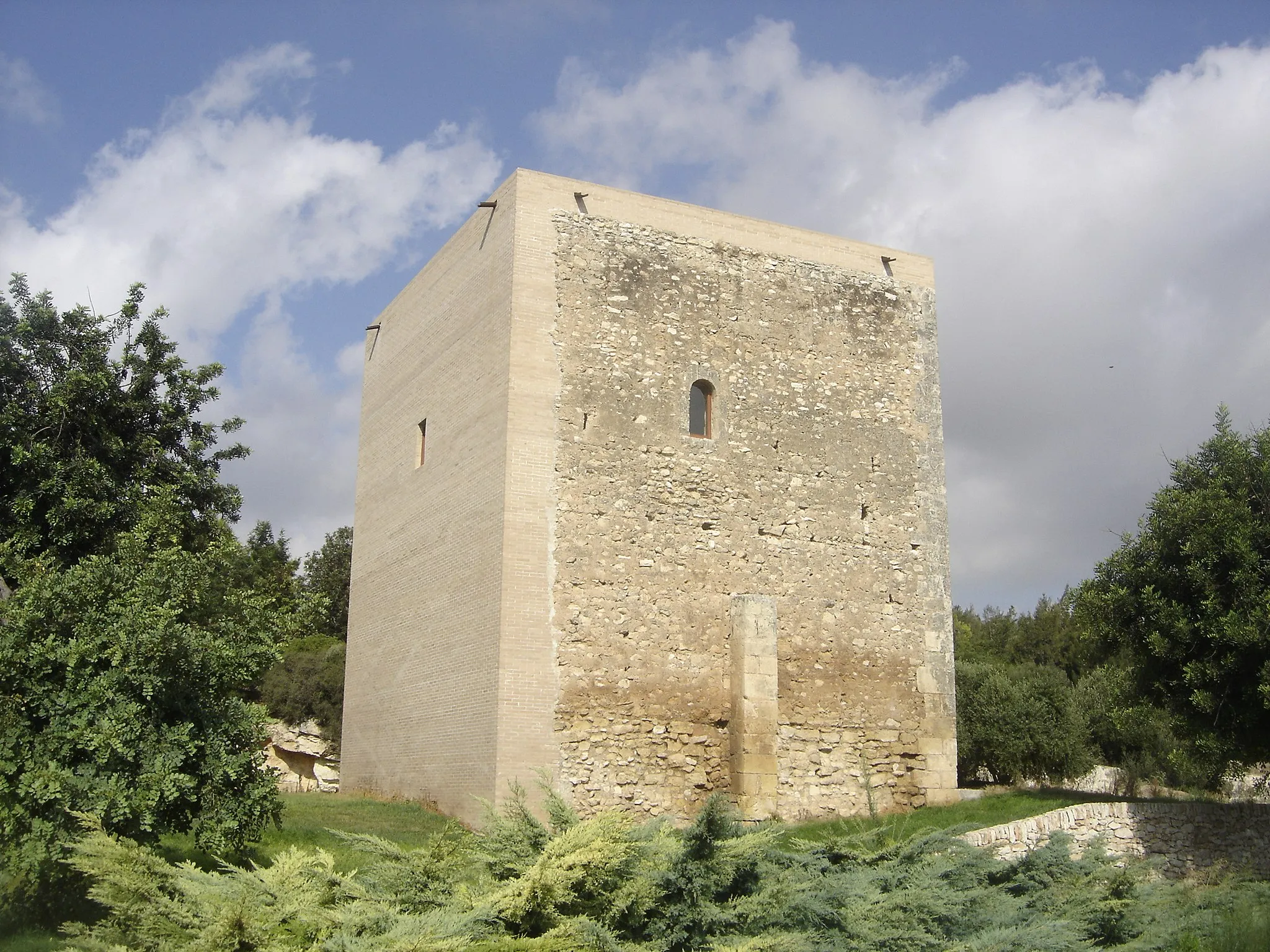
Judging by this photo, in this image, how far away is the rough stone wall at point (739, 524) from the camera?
52.2ft

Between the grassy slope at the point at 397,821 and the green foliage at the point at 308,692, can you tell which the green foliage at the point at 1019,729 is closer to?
the grassy slope at the point at 397,821

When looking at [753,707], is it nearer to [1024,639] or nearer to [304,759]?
[304,759]

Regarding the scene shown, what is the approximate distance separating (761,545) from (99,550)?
926 cm

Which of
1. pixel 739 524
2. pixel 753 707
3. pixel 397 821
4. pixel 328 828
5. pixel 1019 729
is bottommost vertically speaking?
pixel 397 821

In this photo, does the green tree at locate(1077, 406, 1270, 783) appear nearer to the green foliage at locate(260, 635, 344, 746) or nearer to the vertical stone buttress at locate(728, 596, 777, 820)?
the vertical stone buttress at locate(728, 596, 777, 820)

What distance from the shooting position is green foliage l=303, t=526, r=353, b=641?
119 ft

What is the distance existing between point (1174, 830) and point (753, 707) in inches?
224

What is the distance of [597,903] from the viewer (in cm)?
632

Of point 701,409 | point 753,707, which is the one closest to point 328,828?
point 753,707

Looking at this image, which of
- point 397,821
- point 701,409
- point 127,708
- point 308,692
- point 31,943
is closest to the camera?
point 31,943

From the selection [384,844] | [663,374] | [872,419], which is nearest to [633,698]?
[663,374]

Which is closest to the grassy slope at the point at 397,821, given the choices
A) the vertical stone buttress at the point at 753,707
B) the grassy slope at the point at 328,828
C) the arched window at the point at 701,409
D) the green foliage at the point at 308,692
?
the grassy slope at the point at 328,828

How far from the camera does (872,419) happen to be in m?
18.7

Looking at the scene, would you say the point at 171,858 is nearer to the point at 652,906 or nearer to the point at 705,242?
the point at 652,906
